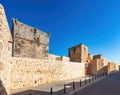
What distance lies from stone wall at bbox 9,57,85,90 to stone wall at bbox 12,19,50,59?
7962 mm

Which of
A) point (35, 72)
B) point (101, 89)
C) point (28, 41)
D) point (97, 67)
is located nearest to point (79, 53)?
point (97, 67)

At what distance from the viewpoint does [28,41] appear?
25750 millimetres

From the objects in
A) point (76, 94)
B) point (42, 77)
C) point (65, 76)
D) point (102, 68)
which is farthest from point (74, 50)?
point (76, 94)

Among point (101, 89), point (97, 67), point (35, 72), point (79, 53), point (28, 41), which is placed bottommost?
point (101, 89)

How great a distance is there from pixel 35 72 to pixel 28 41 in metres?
12.2

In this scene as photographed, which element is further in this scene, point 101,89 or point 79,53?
point 79,53

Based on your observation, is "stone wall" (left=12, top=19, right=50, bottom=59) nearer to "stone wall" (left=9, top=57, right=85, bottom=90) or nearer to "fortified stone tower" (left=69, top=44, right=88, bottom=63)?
"fortified stone tower" (left=69, top=44, right=88, bottom=63)

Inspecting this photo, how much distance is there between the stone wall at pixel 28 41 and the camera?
22.9 meters

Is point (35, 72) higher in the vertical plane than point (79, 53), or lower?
lower

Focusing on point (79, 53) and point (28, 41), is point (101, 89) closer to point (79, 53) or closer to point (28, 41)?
point (28, 41)

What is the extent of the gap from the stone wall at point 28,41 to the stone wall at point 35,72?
7962 mm

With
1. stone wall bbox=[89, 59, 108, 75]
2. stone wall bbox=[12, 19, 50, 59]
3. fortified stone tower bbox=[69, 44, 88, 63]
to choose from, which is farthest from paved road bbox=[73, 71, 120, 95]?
fortified stone tower bbox=[69, 44, 88, 63]

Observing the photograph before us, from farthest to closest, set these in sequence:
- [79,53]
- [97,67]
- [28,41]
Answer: [79,53] < [97,67] < [28,41]

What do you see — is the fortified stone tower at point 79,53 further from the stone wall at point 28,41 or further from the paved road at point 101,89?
the paved road at point 101,89
